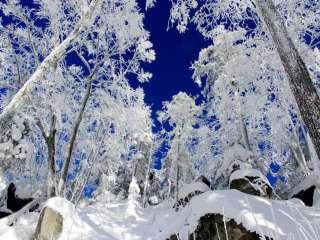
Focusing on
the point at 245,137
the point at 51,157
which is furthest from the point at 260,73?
the point at 51,157

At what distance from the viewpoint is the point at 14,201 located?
16.6 meters

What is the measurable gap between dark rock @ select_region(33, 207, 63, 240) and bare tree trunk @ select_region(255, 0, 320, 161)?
23.2 ft

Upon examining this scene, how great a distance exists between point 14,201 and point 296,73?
13576 millimetres

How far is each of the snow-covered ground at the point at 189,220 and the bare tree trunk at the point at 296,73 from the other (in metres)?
1.56

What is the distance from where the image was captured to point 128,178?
35.0 metres

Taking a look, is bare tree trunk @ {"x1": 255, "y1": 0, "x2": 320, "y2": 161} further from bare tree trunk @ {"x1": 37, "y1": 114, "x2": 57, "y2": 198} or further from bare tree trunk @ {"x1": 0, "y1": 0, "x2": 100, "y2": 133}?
bare tree trunk @ {"x1": 37, "y1": 114, "x2": 57, "y2": 198}

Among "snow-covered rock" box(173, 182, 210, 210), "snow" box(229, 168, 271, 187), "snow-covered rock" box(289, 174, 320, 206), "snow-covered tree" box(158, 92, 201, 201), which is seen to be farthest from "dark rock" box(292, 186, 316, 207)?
"snow-covered tree" box(158, 92, 201, 201)

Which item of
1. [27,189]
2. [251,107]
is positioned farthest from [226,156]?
[27,189]

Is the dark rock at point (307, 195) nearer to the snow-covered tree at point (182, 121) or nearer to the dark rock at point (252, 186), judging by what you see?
the dark rock at point (252, 186)

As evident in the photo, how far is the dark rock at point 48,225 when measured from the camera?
10.3 metres

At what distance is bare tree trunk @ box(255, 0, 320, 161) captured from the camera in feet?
22.4

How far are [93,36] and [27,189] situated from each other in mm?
7839

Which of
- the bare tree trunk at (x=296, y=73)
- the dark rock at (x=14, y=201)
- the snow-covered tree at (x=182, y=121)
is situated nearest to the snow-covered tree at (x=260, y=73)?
the bare tree trunk at (x=296, y=73)

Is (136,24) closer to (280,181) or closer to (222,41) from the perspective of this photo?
(222,41)
